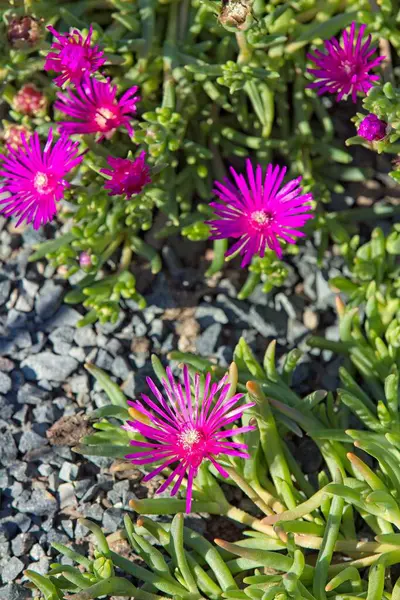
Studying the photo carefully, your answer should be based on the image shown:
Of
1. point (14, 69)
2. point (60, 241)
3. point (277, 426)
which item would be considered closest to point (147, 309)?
point (60, 241)

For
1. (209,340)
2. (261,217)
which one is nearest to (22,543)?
(209,340)

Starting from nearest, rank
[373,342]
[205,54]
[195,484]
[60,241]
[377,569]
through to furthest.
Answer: [377,569]
[195,484]
[373,342]
[60,241]
[205,54]

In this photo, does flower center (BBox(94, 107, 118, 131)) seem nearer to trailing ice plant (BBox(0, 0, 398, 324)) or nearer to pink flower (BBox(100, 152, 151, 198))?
trailing ice plant (BBox(0, 0, 398, 324))

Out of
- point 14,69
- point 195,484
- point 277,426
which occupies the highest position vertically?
point 14,69

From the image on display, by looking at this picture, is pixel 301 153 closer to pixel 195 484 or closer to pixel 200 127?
pixel 200 127

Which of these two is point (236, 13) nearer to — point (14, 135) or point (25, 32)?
point (25, 32)

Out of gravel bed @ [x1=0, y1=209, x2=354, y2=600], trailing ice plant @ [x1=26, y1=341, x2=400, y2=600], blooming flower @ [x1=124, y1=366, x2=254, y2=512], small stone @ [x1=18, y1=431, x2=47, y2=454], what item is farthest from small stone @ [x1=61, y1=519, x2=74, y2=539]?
blooming flower @ [x1=124, y1=366, x2=254, y2=512]
